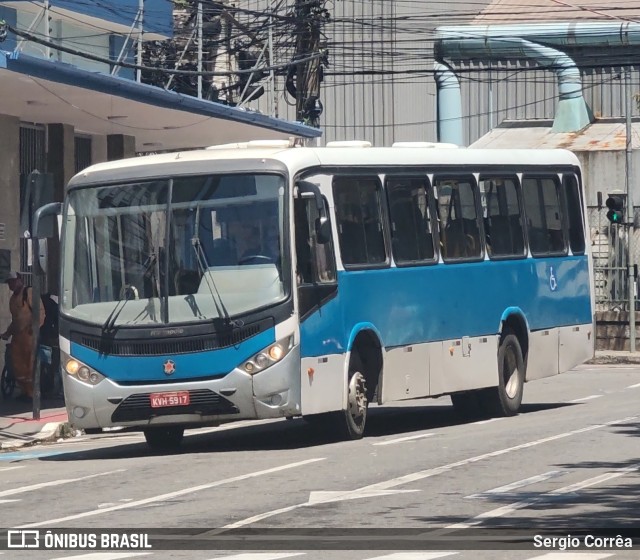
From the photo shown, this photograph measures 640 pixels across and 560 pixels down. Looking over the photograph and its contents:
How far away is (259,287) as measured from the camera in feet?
51.7

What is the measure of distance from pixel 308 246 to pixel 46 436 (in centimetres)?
548

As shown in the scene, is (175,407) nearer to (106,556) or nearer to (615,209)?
(106,556)

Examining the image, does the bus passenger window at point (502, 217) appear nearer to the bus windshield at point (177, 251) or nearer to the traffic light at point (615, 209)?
the bus windshield at point (177, 251)

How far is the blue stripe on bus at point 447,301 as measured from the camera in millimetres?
16594

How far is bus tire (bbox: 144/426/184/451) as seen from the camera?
17406mm

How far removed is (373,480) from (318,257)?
12.0ft

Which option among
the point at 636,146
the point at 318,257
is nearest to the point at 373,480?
the point at 318,257

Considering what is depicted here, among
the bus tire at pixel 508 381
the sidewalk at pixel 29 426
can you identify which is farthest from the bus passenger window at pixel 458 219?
the sidewalk at pixel 29 426

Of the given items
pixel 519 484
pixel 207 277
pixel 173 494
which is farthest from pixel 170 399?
pixel 519 484

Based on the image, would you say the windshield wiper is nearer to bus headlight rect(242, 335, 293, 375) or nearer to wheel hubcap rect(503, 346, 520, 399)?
bus headlight rect(242, 335, 293, 375)

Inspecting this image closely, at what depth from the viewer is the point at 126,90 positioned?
2378 centimetres

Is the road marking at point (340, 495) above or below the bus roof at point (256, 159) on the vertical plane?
below

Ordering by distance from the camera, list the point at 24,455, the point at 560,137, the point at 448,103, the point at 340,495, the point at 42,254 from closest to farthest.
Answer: the point at 340,495 < the point at 24,455 < the point at 42,254 < the point at 560,137 < the point at 448,103

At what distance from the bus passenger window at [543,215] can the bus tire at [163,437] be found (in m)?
5.50
